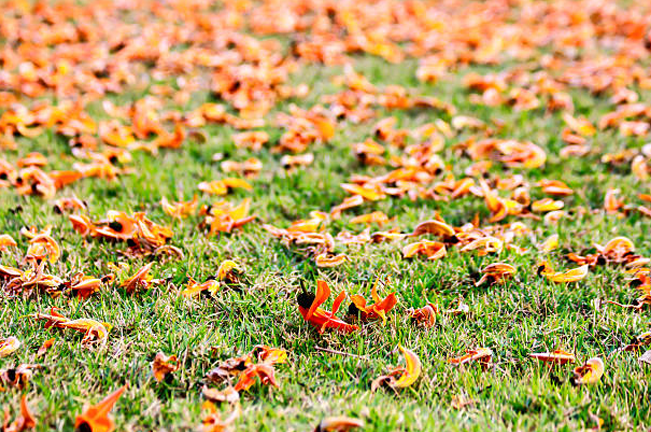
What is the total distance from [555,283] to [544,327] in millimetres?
342

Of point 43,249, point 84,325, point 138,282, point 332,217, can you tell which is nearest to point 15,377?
point 84,325

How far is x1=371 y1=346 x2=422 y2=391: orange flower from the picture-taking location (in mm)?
2230

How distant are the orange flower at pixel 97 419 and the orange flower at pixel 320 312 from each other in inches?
30.2

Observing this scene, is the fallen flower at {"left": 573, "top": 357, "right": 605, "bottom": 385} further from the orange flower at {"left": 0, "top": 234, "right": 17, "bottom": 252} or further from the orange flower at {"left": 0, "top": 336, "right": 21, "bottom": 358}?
the orange flower at {"left": 0, "top": 234, "right": 17, "bottom": 252}

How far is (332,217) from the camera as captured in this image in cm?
339

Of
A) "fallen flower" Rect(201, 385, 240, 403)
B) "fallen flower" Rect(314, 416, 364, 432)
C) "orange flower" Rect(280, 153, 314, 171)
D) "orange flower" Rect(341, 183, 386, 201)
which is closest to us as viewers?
"fallen flower" Rect(314, 416, 364, 432)

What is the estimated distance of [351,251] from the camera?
3051 mm

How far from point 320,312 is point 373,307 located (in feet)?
0.72

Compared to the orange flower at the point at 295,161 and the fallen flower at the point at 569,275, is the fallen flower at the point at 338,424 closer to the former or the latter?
the fallen flower at the point at 569,275

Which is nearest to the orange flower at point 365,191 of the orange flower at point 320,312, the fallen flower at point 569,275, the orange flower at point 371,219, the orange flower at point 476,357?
the orange flower at point 371,219

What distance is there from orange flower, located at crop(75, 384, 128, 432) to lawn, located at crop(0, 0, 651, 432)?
0.26ft

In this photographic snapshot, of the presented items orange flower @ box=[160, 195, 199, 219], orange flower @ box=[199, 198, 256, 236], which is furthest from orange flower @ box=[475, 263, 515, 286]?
orange flower @ box=[160, 195, 199, 219]

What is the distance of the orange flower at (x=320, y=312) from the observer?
2.44 m

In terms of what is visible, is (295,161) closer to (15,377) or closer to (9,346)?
(9,346)
